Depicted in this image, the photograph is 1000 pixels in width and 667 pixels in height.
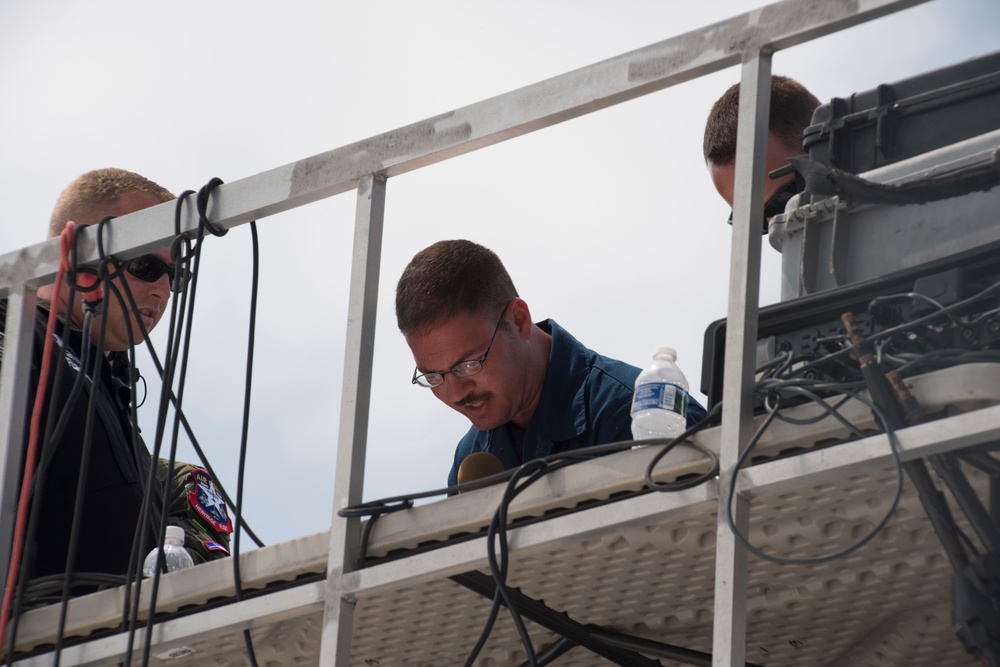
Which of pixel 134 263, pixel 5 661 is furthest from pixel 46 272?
pixel 5 661

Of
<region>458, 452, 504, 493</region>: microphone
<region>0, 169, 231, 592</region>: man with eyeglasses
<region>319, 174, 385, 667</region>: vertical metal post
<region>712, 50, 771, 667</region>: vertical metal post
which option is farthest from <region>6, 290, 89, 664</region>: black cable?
<region>712, 50, 771, 667</region>: vertical metal post

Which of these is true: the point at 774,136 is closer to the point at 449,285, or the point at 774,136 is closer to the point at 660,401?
the point at 449,285

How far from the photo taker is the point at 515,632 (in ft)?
9.18

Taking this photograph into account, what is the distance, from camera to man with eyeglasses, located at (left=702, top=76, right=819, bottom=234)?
3287 millimetres

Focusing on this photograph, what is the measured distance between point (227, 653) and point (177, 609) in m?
0.21

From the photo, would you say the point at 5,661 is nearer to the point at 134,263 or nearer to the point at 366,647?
the point at 366,647

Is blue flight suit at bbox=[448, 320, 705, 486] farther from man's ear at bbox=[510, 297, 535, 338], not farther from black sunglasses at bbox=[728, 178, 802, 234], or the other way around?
black sunglasses at bbox=[728, 178, 802, 234]

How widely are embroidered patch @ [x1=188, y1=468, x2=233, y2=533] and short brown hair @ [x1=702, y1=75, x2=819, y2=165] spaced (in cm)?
166

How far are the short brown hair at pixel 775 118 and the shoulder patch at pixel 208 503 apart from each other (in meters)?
1.66

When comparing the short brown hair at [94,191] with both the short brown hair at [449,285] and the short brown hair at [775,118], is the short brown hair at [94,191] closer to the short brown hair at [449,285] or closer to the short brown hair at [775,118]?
the short brown hair at [449,285]

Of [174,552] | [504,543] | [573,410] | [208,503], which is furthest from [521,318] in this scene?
[504,543]

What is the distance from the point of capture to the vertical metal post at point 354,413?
2.36m

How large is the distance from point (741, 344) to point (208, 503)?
223cm

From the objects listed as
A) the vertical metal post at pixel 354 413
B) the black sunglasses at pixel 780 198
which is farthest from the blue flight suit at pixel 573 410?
the vertical metal post at pixel 354 413
